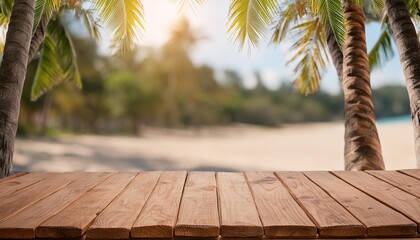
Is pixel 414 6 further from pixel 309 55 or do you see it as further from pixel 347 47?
pixel 309 55

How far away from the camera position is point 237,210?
2.46 m

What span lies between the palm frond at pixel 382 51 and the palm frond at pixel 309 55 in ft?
5.55

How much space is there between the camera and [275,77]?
7369 cm

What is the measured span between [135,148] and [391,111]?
44.7m

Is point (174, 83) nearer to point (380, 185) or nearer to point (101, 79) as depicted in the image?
point (101, 79)

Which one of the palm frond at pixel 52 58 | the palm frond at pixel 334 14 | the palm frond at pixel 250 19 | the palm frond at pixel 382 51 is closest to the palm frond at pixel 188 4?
the palm frond at pixel 250 19

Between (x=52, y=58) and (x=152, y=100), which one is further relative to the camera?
(x=152, y=100)

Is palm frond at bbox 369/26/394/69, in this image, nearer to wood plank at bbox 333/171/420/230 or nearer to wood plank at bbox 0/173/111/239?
wood plank at bbox 333/171/420/230

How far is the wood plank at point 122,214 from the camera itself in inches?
83.6

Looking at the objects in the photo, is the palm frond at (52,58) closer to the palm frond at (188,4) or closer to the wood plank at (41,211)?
the palm frond at (188,4)

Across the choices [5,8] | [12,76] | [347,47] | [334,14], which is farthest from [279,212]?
[5,8]

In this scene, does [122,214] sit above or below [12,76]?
below

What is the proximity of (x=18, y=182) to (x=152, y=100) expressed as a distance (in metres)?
45.0

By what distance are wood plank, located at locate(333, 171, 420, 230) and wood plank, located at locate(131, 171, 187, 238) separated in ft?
4.27
